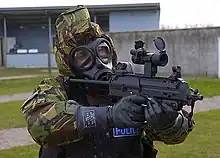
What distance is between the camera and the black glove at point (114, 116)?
221 cm

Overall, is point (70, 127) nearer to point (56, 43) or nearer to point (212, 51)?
point (56, 43)

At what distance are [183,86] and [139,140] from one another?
620 millimetres

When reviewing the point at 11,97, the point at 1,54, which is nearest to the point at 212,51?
the point at 11,97

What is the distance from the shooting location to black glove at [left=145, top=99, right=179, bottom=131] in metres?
2.14

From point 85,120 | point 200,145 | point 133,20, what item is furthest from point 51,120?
point 133,20

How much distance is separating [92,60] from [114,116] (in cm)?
46

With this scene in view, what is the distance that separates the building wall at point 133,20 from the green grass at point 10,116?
20502mm

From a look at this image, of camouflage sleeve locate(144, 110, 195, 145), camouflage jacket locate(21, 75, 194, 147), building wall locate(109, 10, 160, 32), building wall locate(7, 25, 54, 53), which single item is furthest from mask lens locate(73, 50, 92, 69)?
building wall locate(7, 25, 54, 53)

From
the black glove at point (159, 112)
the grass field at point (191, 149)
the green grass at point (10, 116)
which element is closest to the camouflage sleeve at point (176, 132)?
the black glove at point (159, 112)

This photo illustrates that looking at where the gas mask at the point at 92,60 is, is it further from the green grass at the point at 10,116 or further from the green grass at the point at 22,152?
the green grass at the point at 10,116

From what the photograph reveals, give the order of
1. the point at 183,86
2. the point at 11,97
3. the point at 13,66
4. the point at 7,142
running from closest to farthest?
the point at 183,86 → the point at 7,142 → the point at 11,97 → the point at 13,66

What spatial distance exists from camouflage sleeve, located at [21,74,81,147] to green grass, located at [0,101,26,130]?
6987 millimetres

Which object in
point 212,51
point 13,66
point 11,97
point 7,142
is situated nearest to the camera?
point 7,142

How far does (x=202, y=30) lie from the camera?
798 inches
